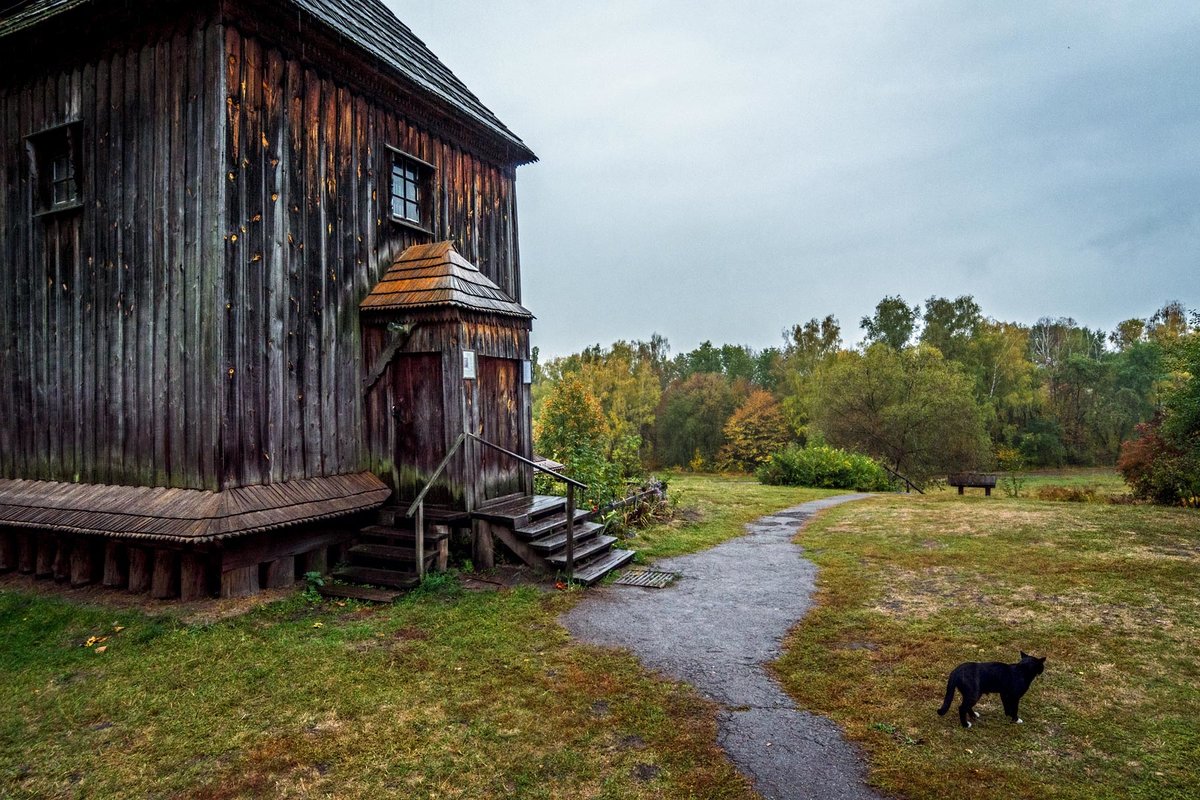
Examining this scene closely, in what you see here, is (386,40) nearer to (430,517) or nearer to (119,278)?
(119,278)

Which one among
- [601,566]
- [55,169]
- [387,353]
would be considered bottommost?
[601,566]

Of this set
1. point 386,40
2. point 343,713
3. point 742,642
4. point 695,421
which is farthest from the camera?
point 695,421

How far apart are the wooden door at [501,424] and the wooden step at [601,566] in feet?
5.59

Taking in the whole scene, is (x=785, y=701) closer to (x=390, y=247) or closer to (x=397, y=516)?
(x=397, y=516)

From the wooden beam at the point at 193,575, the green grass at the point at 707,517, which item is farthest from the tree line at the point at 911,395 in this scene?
the wooden beam at the point at 193,575

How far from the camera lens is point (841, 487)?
23938 millimetres

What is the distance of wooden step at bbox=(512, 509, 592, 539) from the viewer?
8070 mm

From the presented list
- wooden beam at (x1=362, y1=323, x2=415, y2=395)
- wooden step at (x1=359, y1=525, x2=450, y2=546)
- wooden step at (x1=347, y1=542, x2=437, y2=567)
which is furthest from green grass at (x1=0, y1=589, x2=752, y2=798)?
wooden beam at (x1=362, y1=323, x2=415, y2=395)

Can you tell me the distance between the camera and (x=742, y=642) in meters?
5.89

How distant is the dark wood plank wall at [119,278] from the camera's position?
7105 mm

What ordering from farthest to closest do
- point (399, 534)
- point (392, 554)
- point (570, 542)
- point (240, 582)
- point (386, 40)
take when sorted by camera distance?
point (386, 40) → point (399, 534) → point (570, 542) → point (392, 554) → point (240, 582)

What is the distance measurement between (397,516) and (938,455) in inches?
1136

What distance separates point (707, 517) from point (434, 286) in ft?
26.8

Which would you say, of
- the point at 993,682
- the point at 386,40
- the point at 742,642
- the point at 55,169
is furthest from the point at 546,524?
the point at 55,169
